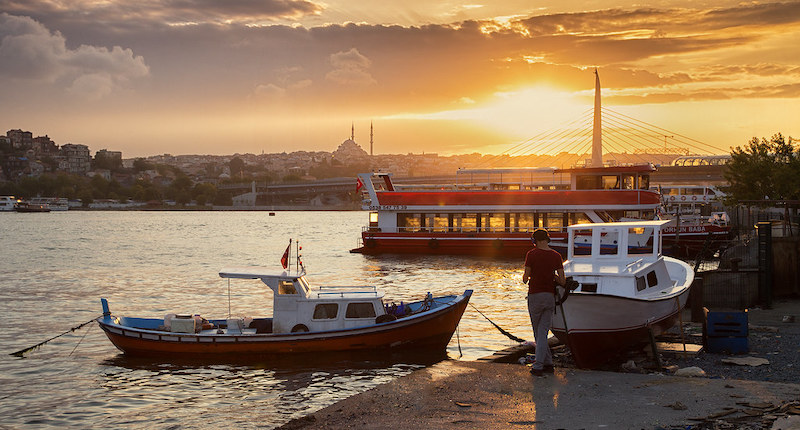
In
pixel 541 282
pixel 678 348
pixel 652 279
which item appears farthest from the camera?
pixel 652 279

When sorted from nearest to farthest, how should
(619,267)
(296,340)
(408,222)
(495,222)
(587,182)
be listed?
(619,267) → (296,340) → (587,182) → (495,222) → (408,222)

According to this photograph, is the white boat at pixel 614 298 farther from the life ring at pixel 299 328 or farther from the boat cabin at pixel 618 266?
the life ring at pixel 299 328

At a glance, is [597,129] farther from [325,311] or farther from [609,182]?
[325,311]

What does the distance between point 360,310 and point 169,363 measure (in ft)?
17.5

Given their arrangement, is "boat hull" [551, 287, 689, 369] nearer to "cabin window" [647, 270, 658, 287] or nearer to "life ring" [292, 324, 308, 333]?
"cabin window" [647, 270, 658, 287]

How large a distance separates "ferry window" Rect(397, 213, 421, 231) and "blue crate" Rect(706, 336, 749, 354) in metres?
37.8

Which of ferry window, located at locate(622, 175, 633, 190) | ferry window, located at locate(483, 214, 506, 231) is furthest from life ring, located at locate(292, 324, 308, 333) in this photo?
ferry window, located at locate(622, 175, 633, 190)

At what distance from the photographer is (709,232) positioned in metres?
48.9

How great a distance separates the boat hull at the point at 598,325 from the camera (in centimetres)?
1560

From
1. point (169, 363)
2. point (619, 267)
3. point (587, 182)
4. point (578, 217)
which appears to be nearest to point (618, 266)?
point (619, 267)

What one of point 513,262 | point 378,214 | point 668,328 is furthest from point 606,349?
point 378,214

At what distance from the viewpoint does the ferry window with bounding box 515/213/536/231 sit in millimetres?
52938

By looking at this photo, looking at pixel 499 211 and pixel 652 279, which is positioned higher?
pixel 499 211

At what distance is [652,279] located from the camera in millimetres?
18641
